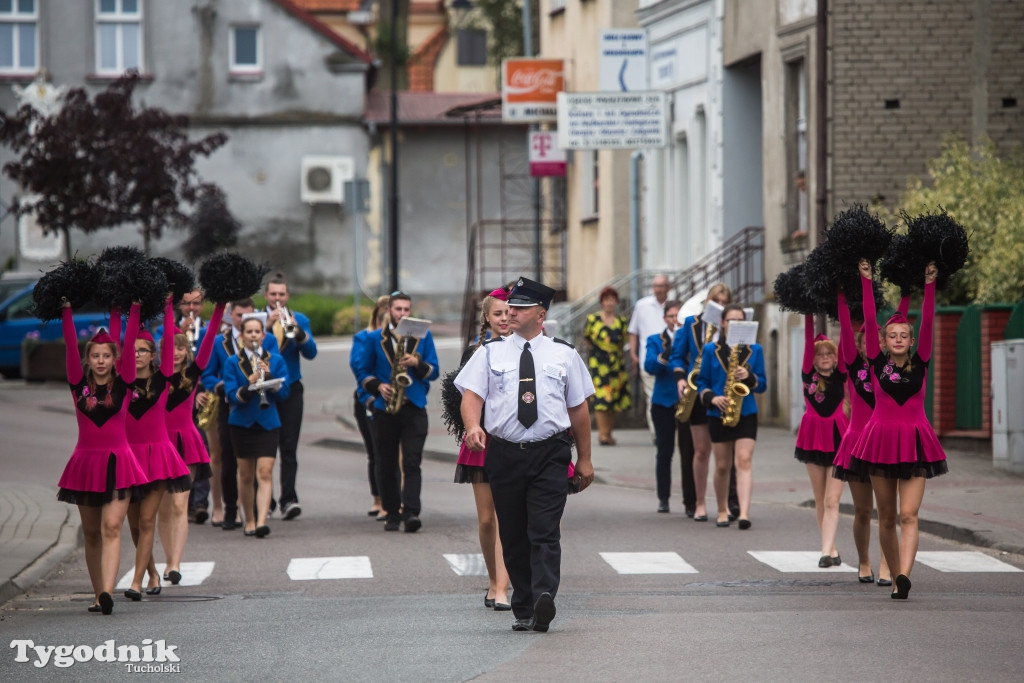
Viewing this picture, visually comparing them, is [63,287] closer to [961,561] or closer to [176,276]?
[176,276]

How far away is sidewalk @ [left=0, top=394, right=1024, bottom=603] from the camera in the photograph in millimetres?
12953

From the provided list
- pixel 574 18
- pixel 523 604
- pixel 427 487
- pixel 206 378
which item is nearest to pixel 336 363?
pixel 574 18

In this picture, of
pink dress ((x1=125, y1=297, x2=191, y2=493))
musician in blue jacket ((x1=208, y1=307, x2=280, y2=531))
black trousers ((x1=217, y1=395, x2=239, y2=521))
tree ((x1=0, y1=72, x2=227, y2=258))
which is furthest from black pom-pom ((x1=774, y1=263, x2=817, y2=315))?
tree ((x1=0, y1=72, x2=227, y2=258))

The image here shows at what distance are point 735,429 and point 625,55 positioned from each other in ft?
45.8

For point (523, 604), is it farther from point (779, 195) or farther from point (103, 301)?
point (779, 195)

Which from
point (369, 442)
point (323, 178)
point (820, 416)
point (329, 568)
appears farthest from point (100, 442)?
point (323, 178)

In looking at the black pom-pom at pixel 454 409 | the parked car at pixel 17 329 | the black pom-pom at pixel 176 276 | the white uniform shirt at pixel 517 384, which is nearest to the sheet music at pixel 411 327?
the black pom-pom at pixel 176 276

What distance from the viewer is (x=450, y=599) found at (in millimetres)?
10805

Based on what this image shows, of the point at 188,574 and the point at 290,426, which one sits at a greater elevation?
the point at 290,426

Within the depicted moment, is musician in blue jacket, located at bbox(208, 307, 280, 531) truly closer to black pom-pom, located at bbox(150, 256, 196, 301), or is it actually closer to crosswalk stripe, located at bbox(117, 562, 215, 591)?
crosswalk stripe, located at bbox(117, 562, 215, 591)

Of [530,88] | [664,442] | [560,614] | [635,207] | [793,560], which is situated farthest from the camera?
[530,88]

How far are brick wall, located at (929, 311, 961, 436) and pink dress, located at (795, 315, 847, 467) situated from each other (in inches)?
298

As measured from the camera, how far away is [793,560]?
12.6 meters

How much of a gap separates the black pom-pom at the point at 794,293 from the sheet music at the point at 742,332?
177 centimetres
